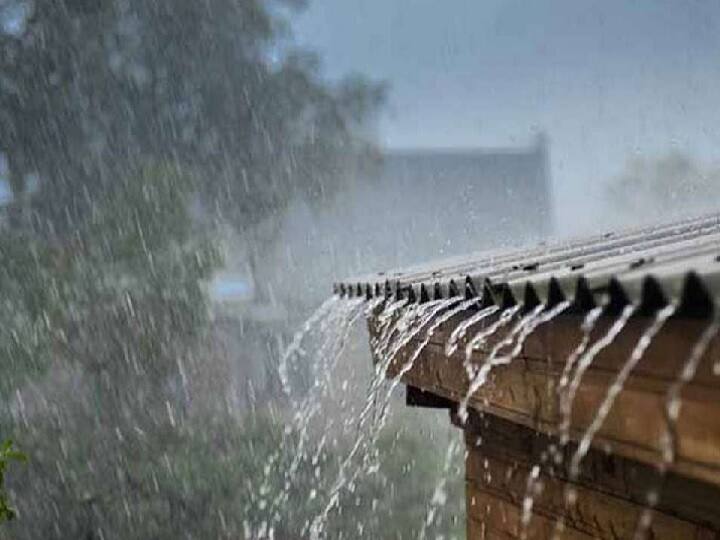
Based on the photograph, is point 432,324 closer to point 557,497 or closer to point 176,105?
point 557,497

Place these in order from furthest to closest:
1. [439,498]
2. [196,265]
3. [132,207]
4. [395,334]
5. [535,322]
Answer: [196,265]
[132,207]
[439,498]
[395,334]
[535,322]

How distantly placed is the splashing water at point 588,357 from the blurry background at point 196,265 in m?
5.24

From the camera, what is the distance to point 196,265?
955 cm

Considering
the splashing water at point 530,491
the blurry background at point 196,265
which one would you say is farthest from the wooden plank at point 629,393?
the blurry background at point 196,265

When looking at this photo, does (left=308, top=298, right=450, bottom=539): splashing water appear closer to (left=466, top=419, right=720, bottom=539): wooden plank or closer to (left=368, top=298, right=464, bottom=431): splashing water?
(left=368, top=298, right=464, bottom=431): splashing water

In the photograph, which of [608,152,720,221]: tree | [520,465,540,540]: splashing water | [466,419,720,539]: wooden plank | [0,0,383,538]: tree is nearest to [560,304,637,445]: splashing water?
[466,419,720,539]: wooden plank

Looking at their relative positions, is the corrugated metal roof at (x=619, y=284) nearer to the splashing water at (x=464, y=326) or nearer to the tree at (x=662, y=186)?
the splashing water at (x=464, y=326)

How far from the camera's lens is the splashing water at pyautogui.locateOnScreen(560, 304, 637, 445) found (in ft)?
3.75

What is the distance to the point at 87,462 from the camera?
8.75m

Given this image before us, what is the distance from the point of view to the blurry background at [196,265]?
8836 mm

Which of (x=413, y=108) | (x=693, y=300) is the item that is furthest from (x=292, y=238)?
(x=693, y=300)

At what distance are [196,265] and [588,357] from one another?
8.49 m

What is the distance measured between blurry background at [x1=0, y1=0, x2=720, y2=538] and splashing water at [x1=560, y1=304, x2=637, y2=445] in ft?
17.2

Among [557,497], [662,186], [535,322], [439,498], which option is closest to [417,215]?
[662,186]
